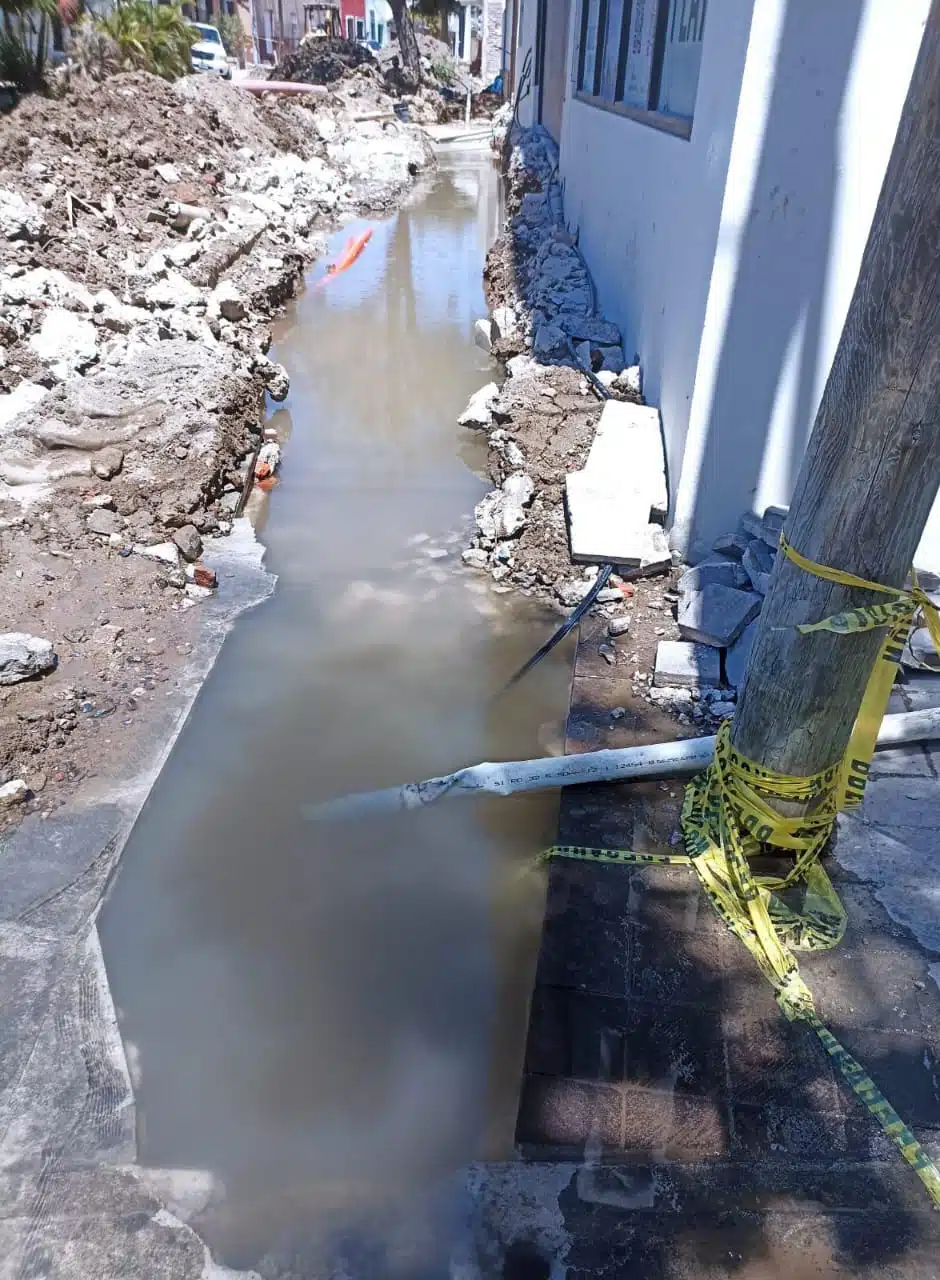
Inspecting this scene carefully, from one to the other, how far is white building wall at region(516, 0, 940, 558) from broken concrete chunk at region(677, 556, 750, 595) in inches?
13.5

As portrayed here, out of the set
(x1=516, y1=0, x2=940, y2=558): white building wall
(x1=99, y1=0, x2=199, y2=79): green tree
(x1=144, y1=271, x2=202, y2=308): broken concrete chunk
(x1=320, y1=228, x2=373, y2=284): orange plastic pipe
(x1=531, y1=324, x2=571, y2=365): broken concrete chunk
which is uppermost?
(x1=99, y1=0, x2=199, y2=79): green tree

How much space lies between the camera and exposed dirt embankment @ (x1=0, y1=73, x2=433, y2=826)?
14.4 feet

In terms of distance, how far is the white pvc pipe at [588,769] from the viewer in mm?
3562

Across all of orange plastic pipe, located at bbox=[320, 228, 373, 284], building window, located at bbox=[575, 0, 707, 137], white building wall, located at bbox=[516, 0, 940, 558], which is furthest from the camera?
orange plastic pipe, located at bbox=[320, 228, 373, 284]

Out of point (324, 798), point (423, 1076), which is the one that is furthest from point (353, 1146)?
point (324, 798)

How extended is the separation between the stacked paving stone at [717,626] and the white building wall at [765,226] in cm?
29

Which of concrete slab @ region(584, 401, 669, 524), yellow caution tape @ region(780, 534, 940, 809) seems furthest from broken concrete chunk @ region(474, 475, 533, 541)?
yellow caution tape @ region(780, 534, 940, 809)

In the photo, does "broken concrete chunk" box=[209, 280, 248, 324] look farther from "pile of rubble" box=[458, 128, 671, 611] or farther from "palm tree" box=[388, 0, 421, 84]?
"palm tree" box=[388, 0, 421, 84]

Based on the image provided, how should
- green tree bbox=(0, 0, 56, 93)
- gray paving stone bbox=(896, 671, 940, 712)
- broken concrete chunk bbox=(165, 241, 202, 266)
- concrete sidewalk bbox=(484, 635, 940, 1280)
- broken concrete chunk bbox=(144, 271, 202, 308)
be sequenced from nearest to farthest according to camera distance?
concrete sidewalk bbox=(484, 635, 940, 1280)
gray paving stone bbox=(896, 671, 940, 712)
broken concrete chunk bbox=(144, 271, 202, 308)
broken concrete chunk bbox=(165, 241, 202, 266)
green tree bbox=(0, 0, 56, 93)

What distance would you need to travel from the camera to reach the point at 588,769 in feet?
11.7

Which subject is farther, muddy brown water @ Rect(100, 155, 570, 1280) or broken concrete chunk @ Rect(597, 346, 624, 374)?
broken concrete chunk @ Rect(597, 346, 624, 374)

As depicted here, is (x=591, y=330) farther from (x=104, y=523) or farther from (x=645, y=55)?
(x=104, y=523)

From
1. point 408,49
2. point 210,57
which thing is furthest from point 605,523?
point 408,49

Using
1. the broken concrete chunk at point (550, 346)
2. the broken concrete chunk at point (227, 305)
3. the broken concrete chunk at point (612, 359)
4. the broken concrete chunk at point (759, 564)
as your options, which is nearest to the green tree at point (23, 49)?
the broken concrete chunk at point (227, 305)
